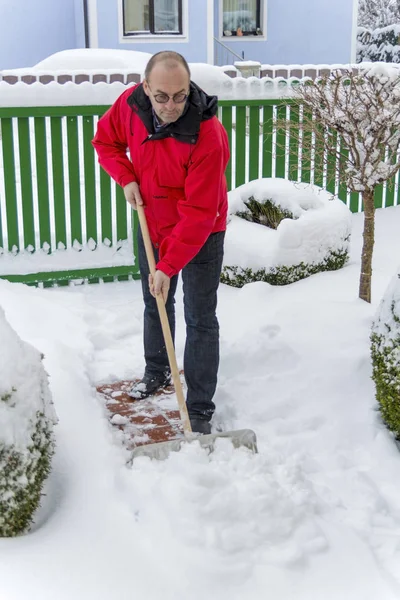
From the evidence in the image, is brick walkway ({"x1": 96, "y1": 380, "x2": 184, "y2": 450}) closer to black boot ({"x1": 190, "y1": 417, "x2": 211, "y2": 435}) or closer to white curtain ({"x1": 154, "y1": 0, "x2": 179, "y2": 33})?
black boot ({"x1": 190, "y1": 417, "x2": 211, "y2": 435})

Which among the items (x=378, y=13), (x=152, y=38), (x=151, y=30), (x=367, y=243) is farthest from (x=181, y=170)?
(x=378, y=13)

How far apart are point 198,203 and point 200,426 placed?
1.13 m

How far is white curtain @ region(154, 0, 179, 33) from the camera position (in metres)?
16.8

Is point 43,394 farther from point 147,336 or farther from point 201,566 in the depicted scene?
point 147,336

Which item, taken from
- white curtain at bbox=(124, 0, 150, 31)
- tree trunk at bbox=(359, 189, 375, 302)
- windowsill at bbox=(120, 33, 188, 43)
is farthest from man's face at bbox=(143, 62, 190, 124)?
white curtain at bbox=(124, 0, 150, 31)

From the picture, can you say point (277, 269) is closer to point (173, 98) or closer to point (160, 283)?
point (160, 283)

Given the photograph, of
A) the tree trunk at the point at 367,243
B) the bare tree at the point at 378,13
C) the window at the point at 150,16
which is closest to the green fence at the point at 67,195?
the tree trunk at the point at 367,243

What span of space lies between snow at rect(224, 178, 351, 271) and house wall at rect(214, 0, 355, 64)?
14235 mm

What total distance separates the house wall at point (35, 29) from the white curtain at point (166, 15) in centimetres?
176

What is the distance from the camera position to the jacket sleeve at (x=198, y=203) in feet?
10.0

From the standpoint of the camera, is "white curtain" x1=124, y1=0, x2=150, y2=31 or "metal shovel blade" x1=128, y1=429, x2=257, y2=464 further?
"white curtain" x1=124, y1=0, x2=150, y2=31

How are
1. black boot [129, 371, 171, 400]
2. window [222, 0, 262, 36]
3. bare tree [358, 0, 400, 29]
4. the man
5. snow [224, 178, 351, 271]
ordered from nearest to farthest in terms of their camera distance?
the man, black boot [129, 371, 171, 400], snow [224, 178, 351, 271], window [222, 0, 262, 36], bare tree [358, 0, 400, 29]

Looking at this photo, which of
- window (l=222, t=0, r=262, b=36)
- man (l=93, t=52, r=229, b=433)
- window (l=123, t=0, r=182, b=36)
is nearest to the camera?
man (l=93, t=52, r=229, b=433)

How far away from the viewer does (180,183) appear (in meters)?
3.22
